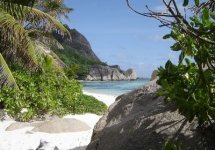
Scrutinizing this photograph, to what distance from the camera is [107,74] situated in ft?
274

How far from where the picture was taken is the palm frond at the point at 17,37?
1213 centimetres

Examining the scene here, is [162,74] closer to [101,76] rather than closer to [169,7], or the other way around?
[169,7]

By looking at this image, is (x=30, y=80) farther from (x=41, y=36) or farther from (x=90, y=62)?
(x=90, y=62)

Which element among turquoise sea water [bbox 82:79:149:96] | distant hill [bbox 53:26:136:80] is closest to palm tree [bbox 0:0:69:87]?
turquoise sea water [bbox 82:79:149:96]

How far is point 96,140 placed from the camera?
14.8 ft

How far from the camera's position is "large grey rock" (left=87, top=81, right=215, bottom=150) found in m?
3.39

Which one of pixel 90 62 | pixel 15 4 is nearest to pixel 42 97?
pixel 15 4

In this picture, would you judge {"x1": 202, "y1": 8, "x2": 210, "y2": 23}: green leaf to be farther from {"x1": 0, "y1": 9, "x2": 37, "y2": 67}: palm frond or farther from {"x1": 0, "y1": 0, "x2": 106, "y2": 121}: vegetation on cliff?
{"x1": 0, "y1": 9, "x2": 37, "y2": 67}: palm frond

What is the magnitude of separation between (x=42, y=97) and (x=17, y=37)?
187 centimetres

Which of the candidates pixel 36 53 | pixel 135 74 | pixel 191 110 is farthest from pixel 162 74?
pixel 135 74

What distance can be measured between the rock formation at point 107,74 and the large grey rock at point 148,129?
71.3 metres

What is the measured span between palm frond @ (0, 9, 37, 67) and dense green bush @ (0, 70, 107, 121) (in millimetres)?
591

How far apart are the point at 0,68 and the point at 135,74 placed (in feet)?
301

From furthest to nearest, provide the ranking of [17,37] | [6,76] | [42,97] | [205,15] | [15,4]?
[42,97] → [17,37] → [6,76] → [15,4] → [205,15]
